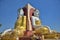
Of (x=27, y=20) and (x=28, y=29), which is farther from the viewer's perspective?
(x=27, y=20)

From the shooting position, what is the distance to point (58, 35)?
278 cm

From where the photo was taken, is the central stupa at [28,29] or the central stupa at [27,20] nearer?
the central stupa at [28,29]

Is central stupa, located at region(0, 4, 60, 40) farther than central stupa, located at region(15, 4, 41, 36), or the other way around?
central stupa, located at region(15, 4, 41, 36)

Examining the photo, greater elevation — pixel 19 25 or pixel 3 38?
pixel 19 25

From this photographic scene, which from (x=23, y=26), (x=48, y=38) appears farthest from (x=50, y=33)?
(x=23, y=26)

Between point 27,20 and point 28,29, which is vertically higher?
point 27,20

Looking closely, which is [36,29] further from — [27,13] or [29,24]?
[27,13]

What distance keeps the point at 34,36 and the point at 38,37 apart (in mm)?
61

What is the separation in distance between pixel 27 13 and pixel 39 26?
328 millimetres

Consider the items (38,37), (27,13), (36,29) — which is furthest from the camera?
(27,13)

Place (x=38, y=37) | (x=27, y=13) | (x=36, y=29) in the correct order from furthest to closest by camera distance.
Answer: (x=27, y=13) → (x=36, y=29) → (x=38, y=37)

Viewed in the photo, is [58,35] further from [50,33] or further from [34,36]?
[34,36]

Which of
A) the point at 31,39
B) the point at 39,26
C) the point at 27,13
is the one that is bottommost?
the point at 31,39

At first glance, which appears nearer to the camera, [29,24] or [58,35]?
[58,35]
